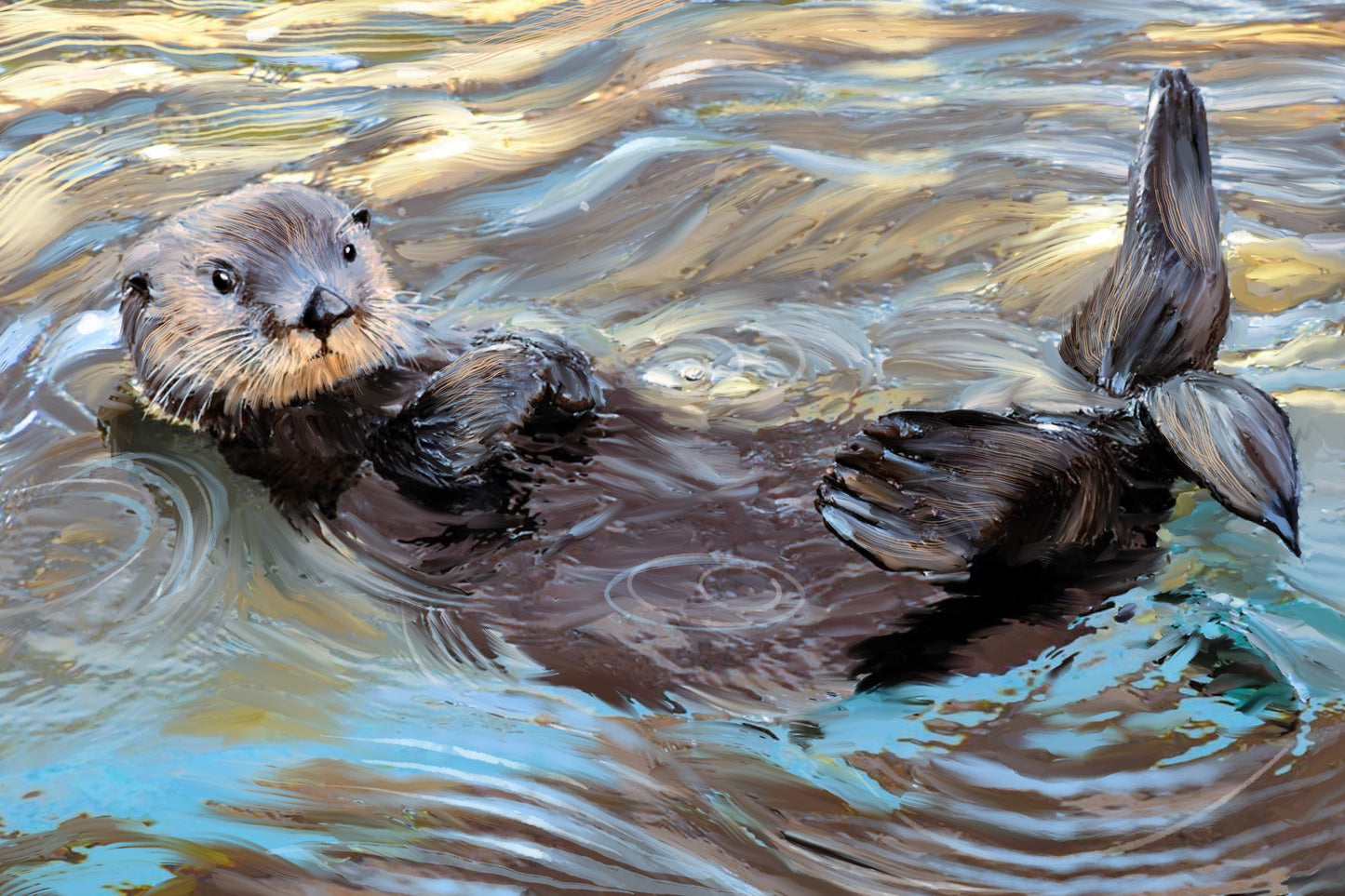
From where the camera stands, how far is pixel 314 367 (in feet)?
4.94

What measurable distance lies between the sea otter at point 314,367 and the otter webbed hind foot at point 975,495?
42 centimetres

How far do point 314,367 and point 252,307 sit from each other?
0.10 meters

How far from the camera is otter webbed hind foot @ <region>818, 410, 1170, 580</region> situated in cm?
123

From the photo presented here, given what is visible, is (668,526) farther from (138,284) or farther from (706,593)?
(138,284)

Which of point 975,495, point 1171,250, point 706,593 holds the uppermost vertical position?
point 1171,250

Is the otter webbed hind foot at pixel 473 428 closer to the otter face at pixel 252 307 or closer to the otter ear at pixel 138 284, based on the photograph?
the otter face at pixel 252 307

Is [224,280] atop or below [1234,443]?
atop

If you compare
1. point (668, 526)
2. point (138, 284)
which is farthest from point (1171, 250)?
point (138, 284)

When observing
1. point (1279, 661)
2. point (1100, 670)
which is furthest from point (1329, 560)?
point (1100, 670)

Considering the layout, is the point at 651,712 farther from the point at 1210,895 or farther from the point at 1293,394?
the point at 1293,394

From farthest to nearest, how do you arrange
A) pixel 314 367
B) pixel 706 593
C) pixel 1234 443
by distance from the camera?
pixel 314 367 → pixel 706 593 → pixel 1234 443

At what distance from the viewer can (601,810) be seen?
108cm

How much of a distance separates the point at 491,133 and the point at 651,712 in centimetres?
134

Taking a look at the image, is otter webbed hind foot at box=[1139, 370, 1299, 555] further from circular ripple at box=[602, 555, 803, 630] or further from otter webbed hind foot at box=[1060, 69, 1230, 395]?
circular ripple at box=[602, 555, 803, 630]
